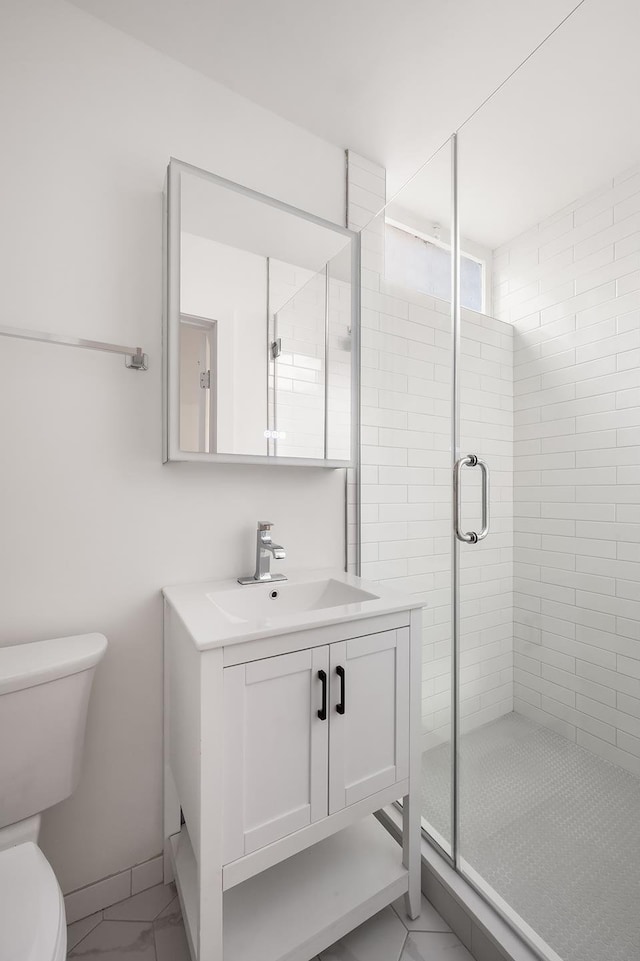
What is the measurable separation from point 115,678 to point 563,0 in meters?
2.34

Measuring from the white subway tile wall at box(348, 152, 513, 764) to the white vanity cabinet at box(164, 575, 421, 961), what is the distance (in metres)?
0.18

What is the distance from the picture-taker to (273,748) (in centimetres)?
98

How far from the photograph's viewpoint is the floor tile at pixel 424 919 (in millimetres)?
1155

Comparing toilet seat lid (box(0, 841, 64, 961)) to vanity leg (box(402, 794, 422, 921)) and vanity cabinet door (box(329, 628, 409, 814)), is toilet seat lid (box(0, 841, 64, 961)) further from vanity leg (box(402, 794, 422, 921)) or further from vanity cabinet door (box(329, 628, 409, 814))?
vanity leg (box(402, 794, 422, 921))

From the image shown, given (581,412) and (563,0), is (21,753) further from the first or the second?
(563,0)

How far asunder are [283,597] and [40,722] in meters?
0.69

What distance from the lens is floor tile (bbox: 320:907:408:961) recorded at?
1.08 m

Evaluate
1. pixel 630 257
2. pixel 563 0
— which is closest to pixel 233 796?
pixel 630 257

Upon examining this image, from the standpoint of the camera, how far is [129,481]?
1.28 m

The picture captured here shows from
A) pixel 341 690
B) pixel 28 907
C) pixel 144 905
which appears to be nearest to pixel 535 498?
pixel 341 690

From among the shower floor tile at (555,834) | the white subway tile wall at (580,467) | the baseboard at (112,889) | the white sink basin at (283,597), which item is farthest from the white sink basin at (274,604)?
the baseboard at (112,889)

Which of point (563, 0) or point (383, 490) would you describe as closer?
point (563, 0)

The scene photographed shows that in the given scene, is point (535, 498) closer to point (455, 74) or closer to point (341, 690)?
point (341, 690)

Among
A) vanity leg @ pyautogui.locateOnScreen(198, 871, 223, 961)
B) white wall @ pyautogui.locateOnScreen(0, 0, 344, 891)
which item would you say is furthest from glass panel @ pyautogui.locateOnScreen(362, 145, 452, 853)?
vanity leg @ pyautogui.locateOnScreen(198, 871, 223, 961)
